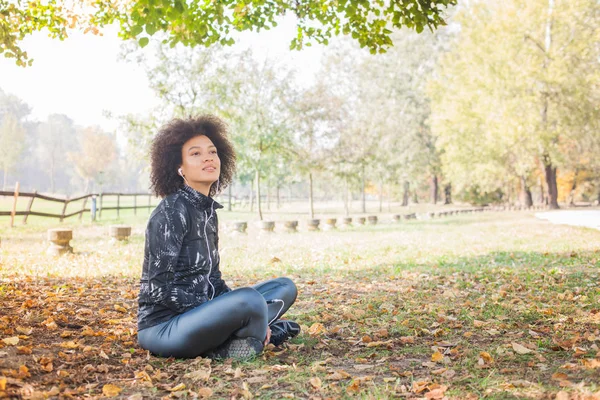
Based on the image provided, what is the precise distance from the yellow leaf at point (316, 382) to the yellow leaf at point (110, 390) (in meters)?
1.22


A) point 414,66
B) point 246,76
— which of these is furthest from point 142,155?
point 414,66

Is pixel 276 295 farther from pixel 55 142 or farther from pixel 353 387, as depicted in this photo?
pixel 55 142

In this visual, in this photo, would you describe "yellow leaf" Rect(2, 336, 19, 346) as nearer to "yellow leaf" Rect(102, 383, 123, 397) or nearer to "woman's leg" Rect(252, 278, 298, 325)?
"yellow leaf" Rect(102, 383, 123, 397)

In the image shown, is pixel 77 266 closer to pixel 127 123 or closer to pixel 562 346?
pixel 562 346

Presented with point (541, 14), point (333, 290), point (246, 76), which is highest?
point (541, 14)

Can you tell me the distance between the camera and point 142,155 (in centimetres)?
2175

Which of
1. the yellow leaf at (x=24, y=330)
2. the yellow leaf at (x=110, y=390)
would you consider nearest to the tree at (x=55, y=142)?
the yellow leaf at (x=24, y=330)

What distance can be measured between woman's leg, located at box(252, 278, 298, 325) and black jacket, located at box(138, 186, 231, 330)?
0.61 m

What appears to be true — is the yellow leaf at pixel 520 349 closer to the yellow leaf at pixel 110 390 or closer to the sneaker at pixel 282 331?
the sneaker at pixel 282 331

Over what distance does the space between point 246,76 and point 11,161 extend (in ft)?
54.2

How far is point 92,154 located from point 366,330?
52717mm

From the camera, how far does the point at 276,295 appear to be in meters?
4.42

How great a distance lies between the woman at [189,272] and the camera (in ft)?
11.9

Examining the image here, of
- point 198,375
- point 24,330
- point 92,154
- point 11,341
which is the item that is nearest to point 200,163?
point 198,375
